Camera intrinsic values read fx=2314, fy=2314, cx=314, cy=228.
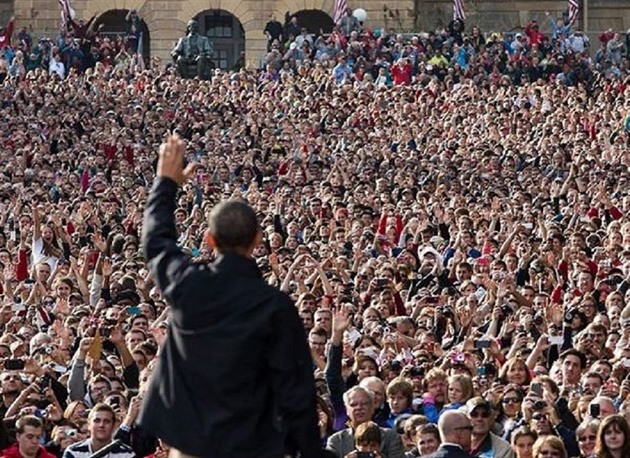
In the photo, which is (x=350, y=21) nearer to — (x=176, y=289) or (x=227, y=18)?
(x=227, y=18)

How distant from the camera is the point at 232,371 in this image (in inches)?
337

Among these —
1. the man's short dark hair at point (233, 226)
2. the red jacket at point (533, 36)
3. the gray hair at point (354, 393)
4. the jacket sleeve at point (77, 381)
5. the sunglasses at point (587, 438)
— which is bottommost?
the jacket sleeve at point (77, 381)

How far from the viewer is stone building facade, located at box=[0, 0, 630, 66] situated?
203 feet

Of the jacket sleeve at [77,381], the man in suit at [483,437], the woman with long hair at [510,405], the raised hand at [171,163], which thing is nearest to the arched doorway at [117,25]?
the jacket sleeve at [77,381]

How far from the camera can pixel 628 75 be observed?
163ft

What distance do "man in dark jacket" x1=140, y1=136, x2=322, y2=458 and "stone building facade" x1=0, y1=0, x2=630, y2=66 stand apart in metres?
52.9

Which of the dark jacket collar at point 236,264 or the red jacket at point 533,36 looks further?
the red jacket at point 533,36

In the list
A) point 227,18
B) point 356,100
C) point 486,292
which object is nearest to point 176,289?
point 486,292

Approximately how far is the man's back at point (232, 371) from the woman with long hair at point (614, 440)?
5.12 meters

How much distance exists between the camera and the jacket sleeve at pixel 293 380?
8492mm

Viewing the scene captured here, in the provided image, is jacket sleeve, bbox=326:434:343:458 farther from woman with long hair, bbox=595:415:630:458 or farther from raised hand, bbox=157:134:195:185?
raised hand, bbox=157:134:195:185

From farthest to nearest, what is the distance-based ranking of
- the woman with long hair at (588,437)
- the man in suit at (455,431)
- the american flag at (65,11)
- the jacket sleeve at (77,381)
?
the american flag at (65,11), the jacket sleeve at (77,381), the woman with long hair at (588,437), the man in suit at (455,431)

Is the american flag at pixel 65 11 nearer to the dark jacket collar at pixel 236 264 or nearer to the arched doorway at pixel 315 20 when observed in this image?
the arched doorway at pixel 315 20

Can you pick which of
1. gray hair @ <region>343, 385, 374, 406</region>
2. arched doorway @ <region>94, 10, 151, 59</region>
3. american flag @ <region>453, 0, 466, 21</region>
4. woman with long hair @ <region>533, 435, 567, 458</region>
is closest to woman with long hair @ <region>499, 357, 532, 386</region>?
gray hair @ <region>343, 385, 374, 406</region>
